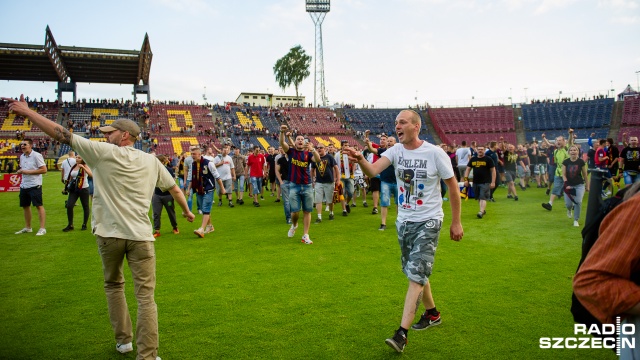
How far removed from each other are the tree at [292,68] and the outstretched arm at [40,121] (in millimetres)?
68051

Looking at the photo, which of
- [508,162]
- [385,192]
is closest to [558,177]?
[508,162]

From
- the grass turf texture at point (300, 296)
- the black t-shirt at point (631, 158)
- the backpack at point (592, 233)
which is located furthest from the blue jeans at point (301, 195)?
the black t-shirt at point (631, 158)

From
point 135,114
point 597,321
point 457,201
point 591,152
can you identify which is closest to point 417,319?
point 457,201

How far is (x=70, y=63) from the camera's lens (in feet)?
143

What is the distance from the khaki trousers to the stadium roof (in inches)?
1744

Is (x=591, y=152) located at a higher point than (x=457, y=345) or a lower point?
higher

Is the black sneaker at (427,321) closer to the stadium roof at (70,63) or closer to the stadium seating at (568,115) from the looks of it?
the stadium roof at (70,63)

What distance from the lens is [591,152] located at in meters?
14.4

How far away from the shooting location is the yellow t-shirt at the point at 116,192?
3207mm

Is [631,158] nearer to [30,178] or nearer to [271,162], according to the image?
[271,162]

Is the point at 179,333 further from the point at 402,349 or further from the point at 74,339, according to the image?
the point at 402,349

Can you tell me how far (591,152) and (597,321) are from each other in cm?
1583

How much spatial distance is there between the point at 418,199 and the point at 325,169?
252 inches

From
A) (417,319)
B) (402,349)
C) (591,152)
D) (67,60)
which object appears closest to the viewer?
(402,349)
